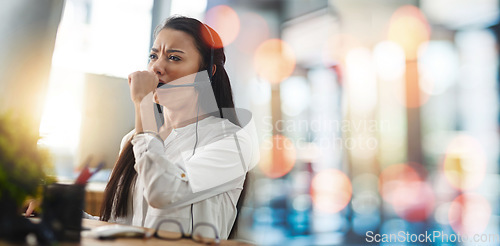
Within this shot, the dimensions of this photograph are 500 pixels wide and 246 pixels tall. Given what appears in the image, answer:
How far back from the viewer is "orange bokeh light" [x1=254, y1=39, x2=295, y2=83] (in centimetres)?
273

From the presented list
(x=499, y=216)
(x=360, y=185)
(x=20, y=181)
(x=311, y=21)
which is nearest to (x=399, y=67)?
(x=311, y=21)

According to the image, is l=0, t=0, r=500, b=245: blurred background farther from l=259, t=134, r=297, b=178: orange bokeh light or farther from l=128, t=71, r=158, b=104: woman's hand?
l=128, t=71, r=158, b=104: woman's hand

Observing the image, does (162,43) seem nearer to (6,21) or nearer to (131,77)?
(131,77)

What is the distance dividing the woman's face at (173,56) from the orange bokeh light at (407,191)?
302 centimetres

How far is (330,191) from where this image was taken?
3.67 meters

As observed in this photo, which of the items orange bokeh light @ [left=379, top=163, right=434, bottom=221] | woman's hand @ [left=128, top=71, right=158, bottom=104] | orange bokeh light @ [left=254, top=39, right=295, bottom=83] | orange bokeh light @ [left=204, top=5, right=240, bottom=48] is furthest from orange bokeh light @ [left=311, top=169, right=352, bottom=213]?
woman's hand @ [left=128, top=71, right=158, bottom=104]

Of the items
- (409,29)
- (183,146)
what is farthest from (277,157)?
(183,146)

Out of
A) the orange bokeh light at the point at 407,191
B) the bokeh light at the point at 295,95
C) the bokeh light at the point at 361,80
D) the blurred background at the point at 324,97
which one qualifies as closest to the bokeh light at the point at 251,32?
the blurred background at the point at 324,97

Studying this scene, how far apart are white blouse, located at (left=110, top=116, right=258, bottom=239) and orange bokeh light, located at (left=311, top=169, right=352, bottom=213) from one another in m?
2.61

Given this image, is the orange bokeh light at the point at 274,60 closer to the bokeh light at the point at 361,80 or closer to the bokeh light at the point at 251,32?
the bokeh light at the point at 251,32

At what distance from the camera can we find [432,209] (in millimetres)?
3295

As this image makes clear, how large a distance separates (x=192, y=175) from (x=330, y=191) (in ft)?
9.63

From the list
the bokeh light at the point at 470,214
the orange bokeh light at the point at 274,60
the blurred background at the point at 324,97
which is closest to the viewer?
the blurred background at the point at 324,97

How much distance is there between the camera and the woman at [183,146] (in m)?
0.98
